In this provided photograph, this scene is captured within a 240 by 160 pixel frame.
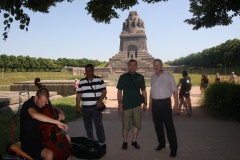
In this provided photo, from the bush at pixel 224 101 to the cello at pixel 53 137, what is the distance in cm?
686

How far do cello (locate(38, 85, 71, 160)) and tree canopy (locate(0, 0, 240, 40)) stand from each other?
2.15 m

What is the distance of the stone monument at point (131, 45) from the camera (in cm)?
6240

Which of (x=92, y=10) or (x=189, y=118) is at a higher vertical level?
(x=92, y=10)

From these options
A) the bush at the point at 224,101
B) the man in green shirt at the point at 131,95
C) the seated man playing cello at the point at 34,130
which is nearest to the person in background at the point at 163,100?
the man in green shirt at the point at 131,95

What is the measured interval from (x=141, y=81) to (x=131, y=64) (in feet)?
1.30

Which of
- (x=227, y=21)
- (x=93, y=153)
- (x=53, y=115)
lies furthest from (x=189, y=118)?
(x=53, y=115)

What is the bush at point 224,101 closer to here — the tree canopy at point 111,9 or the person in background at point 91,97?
the tree canopy at point 111,9

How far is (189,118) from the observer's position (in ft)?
31.2

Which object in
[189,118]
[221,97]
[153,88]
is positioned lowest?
[189,118]

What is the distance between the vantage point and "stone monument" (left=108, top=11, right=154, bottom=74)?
6240 centimetres

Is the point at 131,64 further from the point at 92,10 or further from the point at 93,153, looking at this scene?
the point at 92,10

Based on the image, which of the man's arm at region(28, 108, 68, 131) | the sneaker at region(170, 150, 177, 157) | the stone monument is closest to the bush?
the sneaker at region(170, 150, 177, 157)

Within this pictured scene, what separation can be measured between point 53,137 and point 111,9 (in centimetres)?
593

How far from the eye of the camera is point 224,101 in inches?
371
